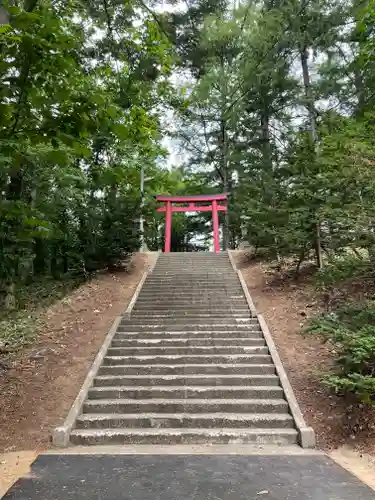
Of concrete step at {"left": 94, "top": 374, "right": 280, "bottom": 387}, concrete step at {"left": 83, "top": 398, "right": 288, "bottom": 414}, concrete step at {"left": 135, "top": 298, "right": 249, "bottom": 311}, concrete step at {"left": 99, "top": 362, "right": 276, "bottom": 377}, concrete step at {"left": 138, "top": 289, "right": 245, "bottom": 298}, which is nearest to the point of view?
concrete step at {"left": 83, "top": 398, "right": 288, "bottom": 414}

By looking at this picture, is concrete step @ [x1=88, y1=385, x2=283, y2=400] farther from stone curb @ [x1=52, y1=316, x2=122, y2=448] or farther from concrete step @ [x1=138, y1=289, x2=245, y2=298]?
concrete step @ [x1=138, y1=289, x2=245, y2=298]

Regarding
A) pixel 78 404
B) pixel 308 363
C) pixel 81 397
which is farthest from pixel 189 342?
pixel 78 404

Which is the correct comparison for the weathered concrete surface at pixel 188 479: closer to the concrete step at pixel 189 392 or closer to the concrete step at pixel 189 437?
the concrete step at pixel 189 437

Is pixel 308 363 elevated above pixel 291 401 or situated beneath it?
elevated above

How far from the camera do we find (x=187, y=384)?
21.1 feet

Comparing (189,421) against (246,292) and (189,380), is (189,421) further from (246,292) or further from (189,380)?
(246,292)

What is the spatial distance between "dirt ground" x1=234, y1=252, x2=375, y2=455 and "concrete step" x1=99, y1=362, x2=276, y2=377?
1.43ft

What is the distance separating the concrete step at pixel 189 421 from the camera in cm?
554

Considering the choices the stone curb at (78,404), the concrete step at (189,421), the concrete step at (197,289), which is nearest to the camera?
the stone curb at (78,404)

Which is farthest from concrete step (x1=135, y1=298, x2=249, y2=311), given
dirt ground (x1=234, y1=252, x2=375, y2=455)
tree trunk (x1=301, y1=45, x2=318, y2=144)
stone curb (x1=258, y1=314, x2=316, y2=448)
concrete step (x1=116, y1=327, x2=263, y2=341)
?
tree trunk (x1=301, y1=45, x2=318, y2=144)

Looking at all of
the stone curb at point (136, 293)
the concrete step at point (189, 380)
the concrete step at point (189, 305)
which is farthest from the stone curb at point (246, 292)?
the stone curb at point (136, 293)

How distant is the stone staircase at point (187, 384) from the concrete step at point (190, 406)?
0.01m

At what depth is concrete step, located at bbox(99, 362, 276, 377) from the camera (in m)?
6.73

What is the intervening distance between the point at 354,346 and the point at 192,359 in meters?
2.94
